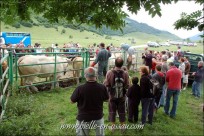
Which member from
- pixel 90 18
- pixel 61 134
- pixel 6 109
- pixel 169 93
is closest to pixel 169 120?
pixel 169 93

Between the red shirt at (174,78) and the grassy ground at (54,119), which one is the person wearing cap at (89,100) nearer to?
the grassy ground at (54,119)

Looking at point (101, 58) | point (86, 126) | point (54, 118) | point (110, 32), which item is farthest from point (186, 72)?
point (110, 32)

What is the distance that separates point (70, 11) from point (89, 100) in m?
1.56

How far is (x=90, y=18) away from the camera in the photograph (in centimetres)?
269

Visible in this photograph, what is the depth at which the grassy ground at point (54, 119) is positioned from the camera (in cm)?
480

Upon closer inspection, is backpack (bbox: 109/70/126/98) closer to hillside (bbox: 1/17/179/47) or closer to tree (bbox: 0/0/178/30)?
hillside (bbox: 1/17/179/47)

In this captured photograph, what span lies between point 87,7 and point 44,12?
1.99 ft

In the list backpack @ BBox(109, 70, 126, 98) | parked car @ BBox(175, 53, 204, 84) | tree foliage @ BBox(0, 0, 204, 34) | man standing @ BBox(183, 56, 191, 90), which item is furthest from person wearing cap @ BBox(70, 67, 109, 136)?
parked car @ BBox(175, 53, 204, 84)

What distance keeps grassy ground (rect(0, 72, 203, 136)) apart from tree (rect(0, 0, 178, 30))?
98.6 inches

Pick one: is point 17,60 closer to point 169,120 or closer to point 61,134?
point 61,134

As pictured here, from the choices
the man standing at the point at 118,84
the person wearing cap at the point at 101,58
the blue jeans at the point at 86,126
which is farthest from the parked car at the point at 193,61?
the blue jeans at the point at 86,126

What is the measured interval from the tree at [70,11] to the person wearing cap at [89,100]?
3.68 feet

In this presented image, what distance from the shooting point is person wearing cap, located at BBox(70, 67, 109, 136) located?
372 centimetres

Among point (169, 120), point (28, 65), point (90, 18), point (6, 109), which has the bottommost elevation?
point (169, 120)
